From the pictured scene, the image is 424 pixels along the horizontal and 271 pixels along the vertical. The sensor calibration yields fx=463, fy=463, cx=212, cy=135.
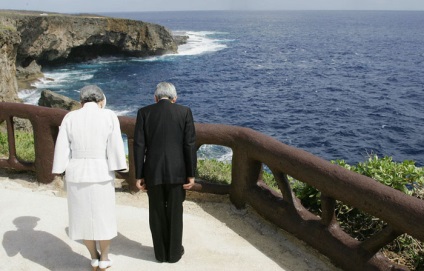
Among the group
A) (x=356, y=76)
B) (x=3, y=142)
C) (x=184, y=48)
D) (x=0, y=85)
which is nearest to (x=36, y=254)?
(x=3, y=142)

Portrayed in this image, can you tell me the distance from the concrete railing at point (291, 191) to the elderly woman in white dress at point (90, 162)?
1.74 m

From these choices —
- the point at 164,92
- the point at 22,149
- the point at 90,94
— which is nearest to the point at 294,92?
the point at 22,149

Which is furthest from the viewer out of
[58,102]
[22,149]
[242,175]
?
[58,102]

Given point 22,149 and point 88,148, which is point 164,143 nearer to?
point 88,148

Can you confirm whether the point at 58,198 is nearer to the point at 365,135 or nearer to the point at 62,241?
the point at 62,241

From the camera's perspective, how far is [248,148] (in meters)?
5.49

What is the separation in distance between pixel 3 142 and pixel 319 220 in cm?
615

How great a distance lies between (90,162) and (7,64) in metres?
29.2

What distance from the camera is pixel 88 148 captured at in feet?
13.9

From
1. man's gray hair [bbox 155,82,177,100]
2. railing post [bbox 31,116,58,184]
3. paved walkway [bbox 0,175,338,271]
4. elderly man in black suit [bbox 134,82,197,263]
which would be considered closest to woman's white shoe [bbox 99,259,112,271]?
paved walkway [bbox 0,175,338,271]

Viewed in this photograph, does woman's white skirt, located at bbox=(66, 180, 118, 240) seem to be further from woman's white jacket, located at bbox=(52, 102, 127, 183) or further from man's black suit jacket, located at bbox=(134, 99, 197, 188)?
man's black suit jacket, located at bbox=(134, 99, 197, 188)

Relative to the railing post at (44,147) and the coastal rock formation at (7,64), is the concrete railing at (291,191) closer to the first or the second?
the railing post at (44,147)

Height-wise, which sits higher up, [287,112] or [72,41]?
[72,41]

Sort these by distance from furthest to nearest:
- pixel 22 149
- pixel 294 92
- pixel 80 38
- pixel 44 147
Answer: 1. pixel 80 38
2. pixel 294 92
3. pixel 22 149
4. pixel 44 147
